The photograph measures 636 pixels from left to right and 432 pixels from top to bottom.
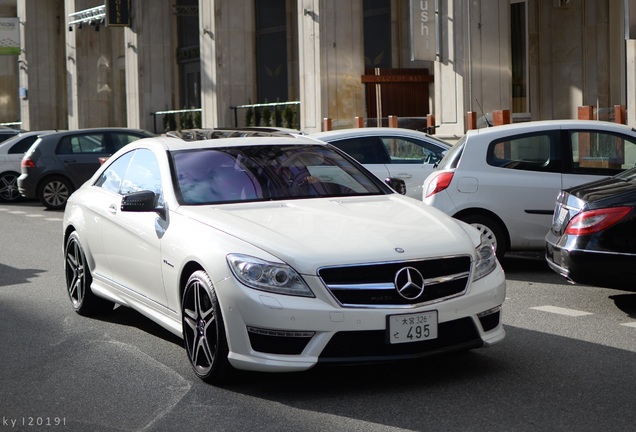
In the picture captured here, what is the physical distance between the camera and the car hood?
21.4 ft

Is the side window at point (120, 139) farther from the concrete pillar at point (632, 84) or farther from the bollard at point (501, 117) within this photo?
the concrete pillar at point (632, 84)

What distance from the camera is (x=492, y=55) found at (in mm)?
24812

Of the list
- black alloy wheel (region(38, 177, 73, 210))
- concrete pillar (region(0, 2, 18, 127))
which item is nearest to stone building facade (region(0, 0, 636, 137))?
black alloy wheel (region(38, 177, 73, 210))

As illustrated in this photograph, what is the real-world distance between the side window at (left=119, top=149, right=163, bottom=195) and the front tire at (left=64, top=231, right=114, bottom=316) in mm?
900

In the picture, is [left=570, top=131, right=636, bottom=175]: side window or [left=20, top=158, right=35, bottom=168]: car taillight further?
[left=20, top=158, right=35, bottom=168]: car taillight

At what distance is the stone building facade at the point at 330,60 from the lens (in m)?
24.9

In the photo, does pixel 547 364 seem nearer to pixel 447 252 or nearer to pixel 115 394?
pixel 447 252

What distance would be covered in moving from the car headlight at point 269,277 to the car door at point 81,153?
1730 cm

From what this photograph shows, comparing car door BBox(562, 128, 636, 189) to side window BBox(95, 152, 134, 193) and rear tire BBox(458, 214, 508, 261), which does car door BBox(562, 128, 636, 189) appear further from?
side window BBox(95, 152, 134, 193)

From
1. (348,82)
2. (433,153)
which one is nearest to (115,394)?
(433,153)

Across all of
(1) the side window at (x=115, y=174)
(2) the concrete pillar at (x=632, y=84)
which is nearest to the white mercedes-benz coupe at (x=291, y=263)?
(1) the side window at (x=115, y=174)

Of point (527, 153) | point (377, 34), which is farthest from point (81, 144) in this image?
point (527, 153)

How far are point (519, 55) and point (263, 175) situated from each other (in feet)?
69.8

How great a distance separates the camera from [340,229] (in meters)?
6.89
